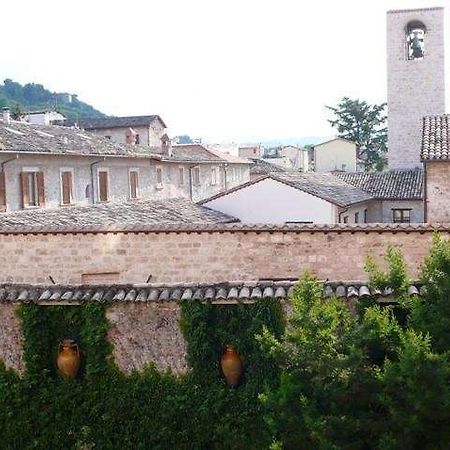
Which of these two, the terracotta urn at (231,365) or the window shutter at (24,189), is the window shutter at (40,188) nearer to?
the window shutter at (24,189)

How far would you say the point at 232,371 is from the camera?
10.9 meters

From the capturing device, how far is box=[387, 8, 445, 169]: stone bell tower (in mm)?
35656

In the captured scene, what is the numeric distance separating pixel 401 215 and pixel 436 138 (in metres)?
12.5

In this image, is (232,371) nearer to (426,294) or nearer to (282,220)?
(426,294)

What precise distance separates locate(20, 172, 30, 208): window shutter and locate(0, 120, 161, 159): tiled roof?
3.43 ft

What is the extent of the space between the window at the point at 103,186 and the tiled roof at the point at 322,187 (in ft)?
15.5

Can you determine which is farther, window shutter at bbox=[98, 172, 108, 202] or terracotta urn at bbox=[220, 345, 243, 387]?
window shutter at bbox=[98, 172, 108, 202]

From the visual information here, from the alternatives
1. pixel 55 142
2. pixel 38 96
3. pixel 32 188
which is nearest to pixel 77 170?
pixel 55 142

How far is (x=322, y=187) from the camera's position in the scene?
29938mm

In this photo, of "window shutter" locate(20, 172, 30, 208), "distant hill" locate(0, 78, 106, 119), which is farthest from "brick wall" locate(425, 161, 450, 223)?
"distant hill" locate(0, 78, 106, 119)

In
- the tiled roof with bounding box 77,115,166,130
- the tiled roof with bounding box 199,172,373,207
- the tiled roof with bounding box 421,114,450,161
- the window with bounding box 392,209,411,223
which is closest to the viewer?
the tiled roof with bounding box 421,114,450,161

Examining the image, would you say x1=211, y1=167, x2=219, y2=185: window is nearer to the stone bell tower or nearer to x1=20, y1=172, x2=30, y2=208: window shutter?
the stone bell tower

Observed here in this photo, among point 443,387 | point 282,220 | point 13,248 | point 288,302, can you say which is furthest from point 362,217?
point 443,387

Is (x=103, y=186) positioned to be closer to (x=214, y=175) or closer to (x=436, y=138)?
(x=214, y=175)
